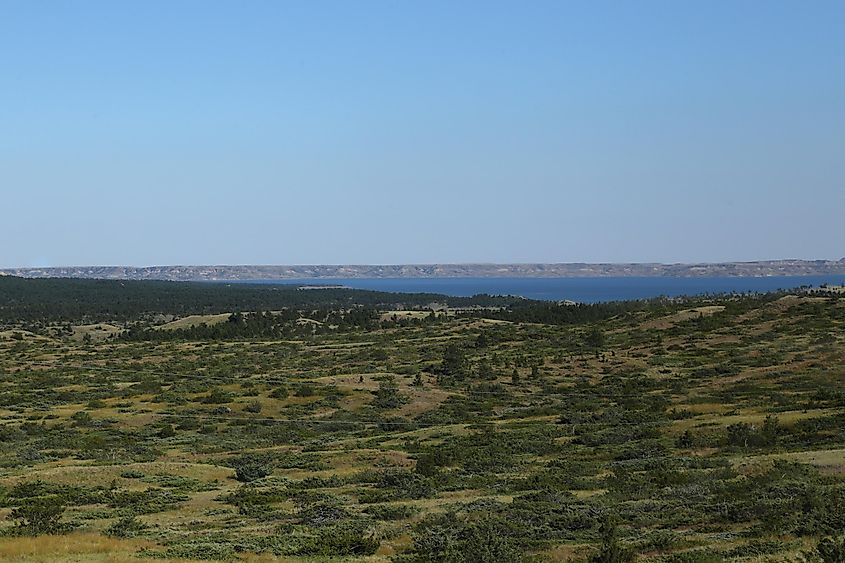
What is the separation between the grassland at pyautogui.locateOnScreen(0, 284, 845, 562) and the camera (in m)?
17.5

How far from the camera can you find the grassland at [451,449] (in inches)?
688

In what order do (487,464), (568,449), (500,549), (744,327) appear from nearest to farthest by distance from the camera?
(500,549)
(487,464)
(568,449)
(744,327)

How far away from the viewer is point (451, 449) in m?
32.7

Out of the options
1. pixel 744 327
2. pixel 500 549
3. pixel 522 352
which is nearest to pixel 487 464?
pixel 500 549

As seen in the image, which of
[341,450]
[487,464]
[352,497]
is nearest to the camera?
[352,497]

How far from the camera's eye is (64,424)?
45.0 metres

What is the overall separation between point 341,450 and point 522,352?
141ft

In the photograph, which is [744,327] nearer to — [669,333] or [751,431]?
[669,333]

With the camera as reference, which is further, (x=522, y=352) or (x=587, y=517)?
(x=522, y=352)

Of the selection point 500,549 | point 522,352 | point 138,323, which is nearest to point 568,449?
point 500,549

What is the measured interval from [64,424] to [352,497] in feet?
89.4

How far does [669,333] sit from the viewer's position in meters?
76.3

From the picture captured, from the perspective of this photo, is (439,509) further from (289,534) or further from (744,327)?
(744,327)

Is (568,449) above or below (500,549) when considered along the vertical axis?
below
